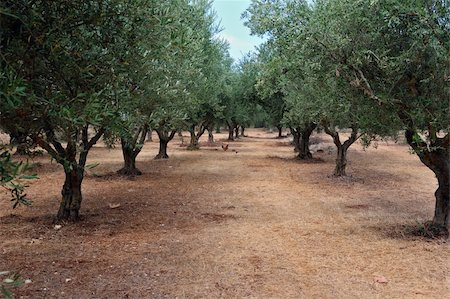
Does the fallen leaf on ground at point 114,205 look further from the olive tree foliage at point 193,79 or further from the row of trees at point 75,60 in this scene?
the row of trees at point 75,60

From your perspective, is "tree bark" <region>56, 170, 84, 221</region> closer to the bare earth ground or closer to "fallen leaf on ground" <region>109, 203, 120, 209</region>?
the bare earth ground

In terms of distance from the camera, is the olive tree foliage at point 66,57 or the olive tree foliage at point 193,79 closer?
the olive tree foliage at point 66,57

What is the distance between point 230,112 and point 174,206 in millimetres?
25897

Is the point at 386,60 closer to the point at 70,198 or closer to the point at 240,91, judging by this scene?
the point at 70,198

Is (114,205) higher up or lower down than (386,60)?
lower down

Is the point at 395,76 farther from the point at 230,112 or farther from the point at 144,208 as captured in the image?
the point at 230,112

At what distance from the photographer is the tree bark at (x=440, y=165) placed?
326 inches

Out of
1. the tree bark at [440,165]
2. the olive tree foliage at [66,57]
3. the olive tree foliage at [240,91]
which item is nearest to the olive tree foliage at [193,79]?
the olive tree foliage at [240,91]

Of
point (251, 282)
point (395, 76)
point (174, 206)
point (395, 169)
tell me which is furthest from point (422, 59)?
point (395, 169)

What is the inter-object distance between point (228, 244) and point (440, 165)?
450cm

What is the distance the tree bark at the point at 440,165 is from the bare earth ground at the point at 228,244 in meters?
0.71

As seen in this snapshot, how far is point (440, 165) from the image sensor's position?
28.4 feet

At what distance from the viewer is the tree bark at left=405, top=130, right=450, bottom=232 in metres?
8.29

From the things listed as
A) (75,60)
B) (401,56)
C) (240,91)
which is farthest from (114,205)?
(240,91)
